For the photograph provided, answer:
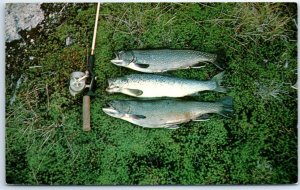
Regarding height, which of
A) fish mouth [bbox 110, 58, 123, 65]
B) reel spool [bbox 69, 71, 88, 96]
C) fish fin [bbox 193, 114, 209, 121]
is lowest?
fish fin [bbox 193, 114, 209, 121]

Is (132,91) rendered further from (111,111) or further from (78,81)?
(78,81)

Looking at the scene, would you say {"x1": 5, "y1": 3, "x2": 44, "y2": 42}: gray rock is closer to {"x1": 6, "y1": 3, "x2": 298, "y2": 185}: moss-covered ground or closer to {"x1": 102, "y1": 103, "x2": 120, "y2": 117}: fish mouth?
{"x1": 6, "y1": 3, "x2": 298, "y2": 185}: moss-covered ground

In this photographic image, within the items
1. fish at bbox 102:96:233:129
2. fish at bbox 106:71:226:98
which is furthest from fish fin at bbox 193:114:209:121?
fish at bbox 106:71:226:98

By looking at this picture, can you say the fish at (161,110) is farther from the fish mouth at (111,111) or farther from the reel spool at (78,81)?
the reel spool at (78,81)

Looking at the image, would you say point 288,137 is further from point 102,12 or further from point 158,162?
point 102,12

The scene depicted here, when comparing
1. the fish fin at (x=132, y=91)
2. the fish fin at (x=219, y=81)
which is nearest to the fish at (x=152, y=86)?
the fish fin at (x=132, y=91)

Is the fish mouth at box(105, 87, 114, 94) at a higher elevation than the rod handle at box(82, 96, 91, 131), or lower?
higher

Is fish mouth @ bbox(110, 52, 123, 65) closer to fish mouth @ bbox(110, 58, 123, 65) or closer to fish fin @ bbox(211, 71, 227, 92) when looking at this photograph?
fish mouth @ bbox(110, 58, 123, 65)
